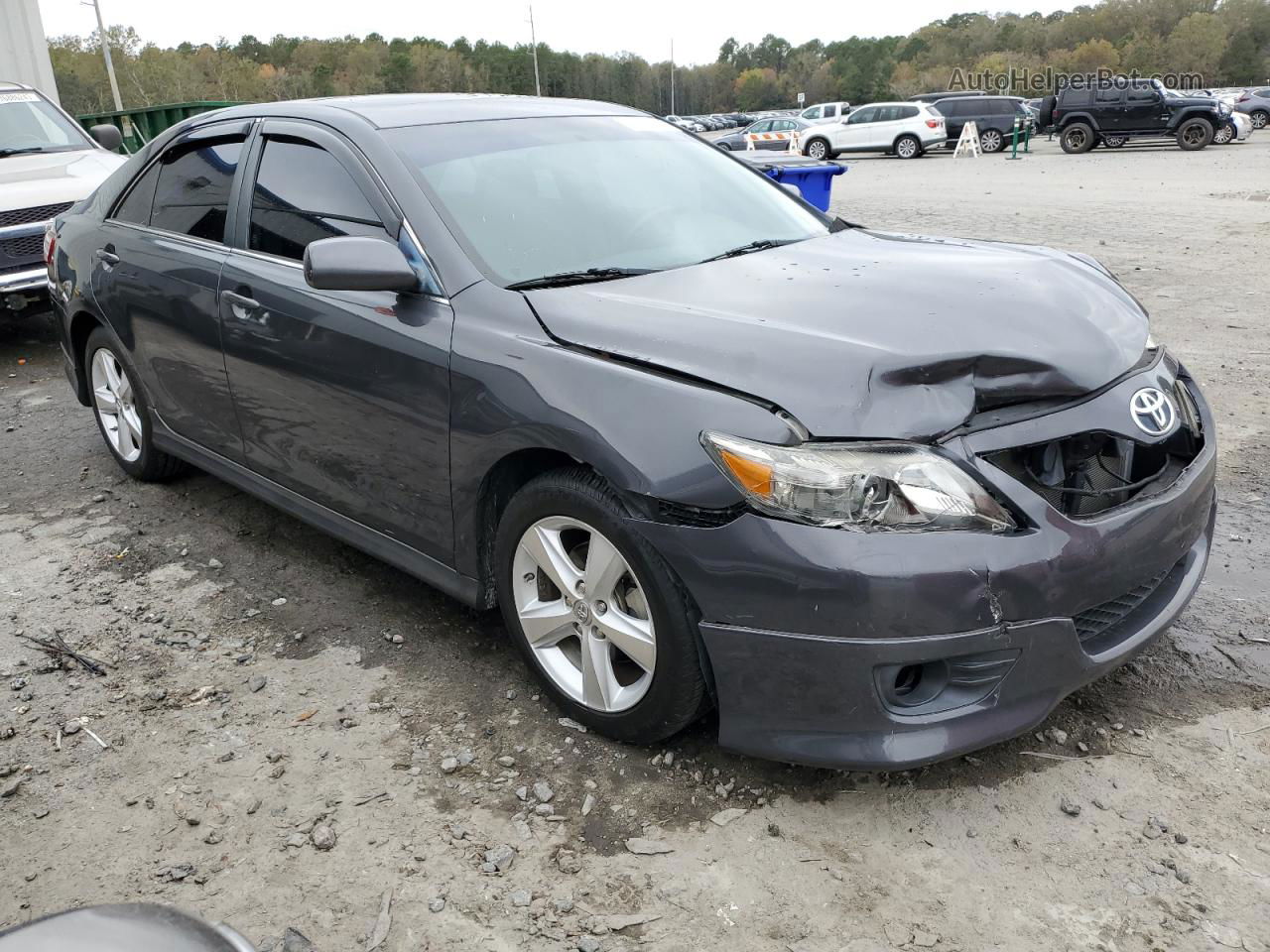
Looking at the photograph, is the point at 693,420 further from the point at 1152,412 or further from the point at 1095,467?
the point at 1152,412

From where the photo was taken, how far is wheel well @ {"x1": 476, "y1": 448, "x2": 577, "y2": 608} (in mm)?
2770

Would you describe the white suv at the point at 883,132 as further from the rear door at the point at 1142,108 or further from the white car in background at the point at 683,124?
the rear door at the point at 1142,108

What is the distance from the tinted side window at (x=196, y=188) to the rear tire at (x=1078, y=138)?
27517 mm

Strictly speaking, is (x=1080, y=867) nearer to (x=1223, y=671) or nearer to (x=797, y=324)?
(x=1223, y=671)

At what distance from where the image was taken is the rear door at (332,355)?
9.99 feet

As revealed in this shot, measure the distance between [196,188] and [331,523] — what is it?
1.54m

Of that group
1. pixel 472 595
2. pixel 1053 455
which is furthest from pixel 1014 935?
pixel 472 595

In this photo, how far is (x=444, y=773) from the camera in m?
2.78

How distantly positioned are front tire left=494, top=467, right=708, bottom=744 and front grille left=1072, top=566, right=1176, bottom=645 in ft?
2.90

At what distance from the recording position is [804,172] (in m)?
8.17

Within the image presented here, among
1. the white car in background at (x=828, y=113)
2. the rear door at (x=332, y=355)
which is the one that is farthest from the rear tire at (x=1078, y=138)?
the rear door at (x=332, y=355)

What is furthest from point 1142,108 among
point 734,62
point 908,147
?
point 734,62

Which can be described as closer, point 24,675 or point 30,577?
point 24,675

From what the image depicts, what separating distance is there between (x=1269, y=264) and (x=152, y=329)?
8773mm
